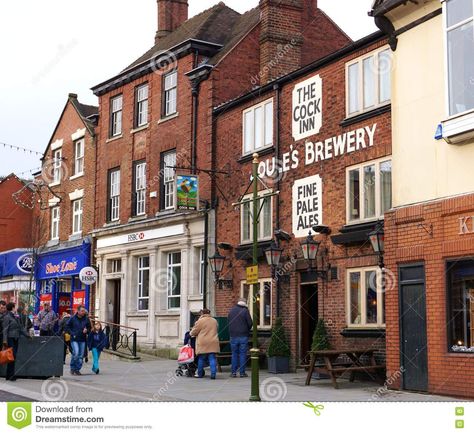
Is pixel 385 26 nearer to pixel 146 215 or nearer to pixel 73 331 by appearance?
pixel 73 331

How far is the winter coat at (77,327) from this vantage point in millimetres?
19078

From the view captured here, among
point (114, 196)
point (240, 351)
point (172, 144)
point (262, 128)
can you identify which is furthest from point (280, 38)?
point (240, 351)

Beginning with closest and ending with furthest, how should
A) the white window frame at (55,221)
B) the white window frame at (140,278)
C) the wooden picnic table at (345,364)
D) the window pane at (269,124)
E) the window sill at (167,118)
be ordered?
1. the wooden picnic table at (345,364)
2. the window pane at (269,124)
3. the window sill at (167,118)
4. the white window frame at (140,278)
5. the white window frame at (55,221)

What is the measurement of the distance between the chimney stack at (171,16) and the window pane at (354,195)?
15271 millimetres

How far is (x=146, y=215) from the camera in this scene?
26.7 metres

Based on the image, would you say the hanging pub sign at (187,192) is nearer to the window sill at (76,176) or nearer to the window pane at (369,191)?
the window pane at (369,191)

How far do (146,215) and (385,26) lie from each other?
1296 centimetres

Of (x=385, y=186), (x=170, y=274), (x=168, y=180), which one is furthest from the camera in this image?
(x=168, y=180)

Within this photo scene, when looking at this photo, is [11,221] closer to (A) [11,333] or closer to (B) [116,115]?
(B) [116,115]

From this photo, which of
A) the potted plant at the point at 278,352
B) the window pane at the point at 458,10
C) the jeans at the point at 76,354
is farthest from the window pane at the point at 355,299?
the jeans at the point at 76,354

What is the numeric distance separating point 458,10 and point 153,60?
48.2ft

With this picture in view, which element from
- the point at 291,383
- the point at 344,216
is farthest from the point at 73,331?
the point at 344,216

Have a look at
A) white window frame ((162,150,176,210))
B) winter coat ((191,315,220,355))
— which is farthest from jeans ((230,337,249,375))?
white window frame ((162,150,176,210))

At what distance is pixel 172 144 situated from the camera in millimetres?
25641
